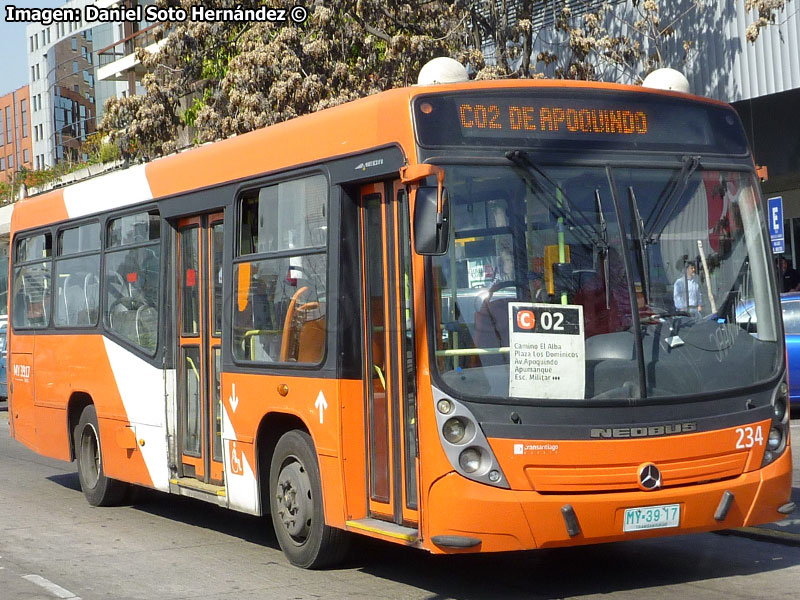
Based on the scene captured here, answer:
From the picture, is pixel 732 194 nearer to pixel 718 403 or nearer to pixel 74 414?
pixel 718 403

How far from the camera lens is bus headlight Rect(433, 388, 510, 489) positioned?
653 centimetres

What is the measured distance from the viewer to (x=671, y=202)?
714 cm

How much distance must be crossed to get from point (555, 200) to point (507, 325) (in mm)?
751

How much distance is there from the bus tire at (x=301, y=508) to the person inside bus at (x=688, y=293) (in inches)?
94.7

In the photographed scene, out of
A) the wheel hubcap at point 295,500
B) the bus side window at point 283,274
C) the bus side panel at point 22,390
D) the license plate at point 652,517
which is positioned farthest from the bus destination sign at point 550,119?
the bus side panel at point 22,390

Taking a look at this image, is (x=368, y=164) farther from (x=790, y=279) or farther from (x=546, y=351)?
(x=790, y=279)

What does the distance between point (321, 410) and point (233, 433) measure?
1344 millimetres

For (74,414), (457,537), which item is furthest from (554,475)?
(74,414)

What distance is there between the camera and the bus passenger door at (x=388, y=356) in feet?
23.0

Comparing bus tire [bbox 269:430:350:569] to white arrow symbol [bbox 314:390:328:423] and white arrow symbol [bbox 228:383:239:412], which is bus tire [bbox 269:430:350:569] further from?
white arrow symbol [bbox 228:383:239:412]

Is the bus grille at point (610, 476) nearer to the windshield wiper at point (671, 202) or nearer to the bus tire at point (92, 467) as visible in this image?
the windshield wiper at point (671, 202)

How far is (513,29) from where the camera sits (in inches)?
728

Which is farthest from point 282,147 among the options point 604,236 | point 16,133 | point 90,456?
point 16,133

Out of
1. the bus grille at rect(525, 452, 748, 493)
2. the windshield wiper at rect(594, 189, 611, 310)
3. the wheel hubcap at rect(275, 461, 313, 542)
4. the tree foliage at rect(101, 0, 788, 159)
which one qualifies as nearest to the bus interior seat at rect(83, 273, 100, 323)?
the wheel hubcap at rect(275, 461, 313, 542)
